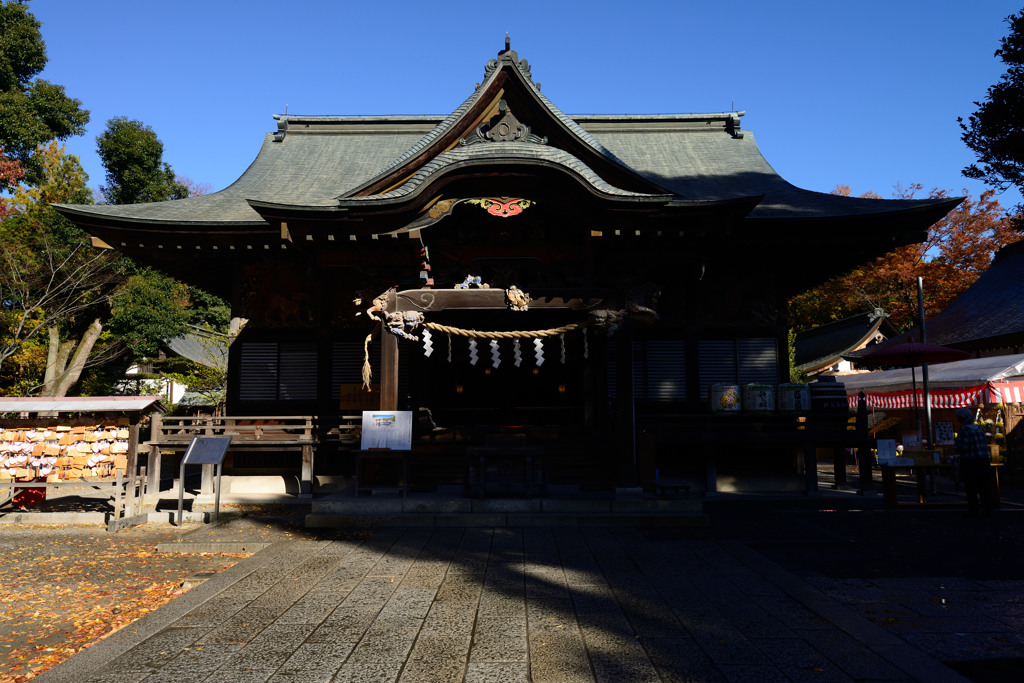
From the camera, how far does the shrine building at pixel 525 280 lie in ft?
34.3

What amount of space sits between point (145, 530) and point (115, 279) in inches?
719

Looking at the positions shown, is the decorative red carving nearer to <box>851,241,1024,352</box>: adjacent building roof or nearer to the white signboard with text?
the white signboard with text

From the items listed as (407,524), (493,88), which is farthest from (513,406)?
(493,88)

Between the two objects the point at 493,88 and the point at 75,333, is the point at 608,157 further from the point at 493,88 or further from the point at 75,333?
the point at 75,333

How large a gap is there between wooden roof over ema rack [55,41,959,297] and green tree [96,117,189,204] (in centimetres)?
1952

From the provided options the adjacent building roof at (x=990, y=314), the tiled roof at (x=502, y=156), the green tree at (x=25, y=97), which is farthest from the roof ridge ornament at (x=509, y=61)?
the green tree at (x=25, y=97)

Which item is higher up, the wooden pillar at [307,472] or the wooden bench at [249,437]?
the wooden bench at [249,437]

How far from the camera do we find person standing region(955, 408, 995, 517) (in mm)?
9656

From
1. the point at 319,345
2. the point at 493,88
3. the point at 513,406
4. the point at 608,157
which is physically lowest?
the point at 513,406

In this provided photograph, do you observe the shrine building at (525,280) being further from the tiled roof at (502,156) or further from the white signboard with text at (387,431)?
the white signboard with text at (387,431)

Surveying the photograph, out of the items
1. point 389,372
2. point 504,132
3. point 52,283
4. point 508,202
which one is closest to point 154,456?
point 389,372

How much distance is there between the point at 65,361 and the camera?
2430cm

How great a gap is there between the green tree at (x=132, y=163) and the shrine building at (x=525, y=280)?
67.5 feet

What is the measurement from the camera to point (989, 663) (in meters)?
4.00
